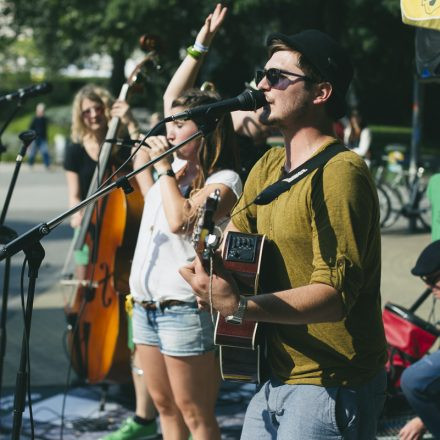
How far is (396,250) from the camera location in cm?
1015

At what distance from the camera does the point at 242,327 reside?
2.58 meters

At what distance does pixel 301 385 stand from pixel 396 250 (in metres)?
7.84

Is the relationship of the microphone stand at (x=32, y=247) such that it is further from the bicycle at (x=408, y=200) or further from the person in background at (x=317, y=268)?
the bicycle at (x=408, y=200)

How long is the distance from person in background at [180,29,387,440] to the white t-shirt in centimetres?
105

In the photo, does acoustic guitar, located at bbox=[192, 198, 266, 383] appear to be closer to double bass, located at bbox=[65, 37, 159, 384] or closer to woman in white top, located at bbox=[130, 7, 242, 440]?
woman in white top, located at bbox=[130, 7, 242, 440]

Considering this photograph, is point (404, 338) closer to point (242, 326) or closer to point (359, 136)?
point (242, 326)

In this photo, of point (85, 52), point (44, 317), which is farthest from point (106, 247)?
point (85, 52)

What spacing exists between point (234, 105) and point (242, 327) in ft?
2.17

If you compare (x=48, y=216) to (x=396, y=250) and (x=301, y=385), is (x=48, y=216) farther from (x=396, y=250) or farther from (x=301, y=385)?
(x=301, y=385)

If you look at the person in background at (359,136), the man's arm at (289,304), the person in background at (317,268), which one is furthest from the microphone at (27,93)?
the person in background at (359,136)

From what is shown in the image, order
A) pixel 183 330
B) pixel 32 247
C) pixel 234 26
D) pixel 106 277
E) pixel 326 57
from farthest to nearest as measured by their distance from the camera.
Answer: pixel 234 26 < pixel 106 277 < pixel 183 330 < pixel 32 247 < pixel 326 57

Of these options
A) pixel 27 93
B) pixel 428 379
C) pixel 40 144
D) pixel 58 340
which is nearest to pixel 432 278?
pixel 428 379

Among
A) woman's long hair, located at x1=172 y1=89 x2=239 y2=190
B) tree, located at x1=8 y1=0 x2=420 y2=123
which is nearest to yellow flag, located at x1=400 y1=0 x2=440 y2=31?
woman's long hair, located at x1=172 y1=89 x2=239 y2=190

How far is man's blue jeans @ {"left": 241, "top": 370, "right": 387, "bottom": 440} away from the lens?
2488mm
